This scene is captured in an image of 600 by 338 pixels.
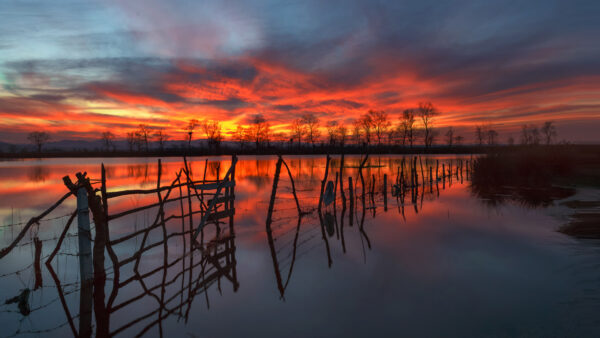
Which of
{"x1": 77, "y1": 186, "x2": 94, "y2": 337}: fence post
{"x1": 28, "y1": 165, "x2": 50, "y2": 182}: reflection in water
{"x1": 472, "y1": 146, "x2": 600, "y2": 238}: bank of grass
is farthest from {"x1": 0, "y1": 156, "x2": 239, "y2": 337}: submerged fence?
{"x1": 28, "y1": 165, "x2": 50, "y2": 182}: reflection in water

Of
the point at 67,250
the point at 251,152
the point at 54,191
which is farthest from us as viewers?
the point at 251,152

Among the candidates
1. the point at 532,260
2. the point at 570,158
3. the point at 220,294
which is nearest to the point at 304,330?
the point at 220,294

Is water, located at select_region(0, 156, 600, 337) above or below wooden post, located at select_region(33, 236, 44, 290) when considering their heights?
below

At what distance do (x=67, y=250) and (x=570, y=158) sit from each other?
106 ft

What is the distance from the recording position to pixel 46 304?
571 centimetres

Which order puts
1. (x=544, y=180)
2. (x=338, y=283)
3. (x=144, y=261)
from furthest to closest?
(x=544, y=180) < (x=144, y=261) < (x=338, y=283)

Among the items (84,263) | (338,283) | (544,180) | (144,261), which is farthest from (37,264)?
(544,180)

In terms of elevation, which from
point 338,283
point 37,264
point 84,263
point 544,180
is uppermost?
point 84,263

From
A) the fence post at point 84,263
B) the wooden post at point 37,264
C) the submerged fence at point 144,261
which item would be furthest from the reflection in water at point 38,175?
the fence post at point 84,263

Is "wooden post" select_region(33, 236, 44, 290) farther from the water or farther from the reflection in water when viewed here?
the reflection in water

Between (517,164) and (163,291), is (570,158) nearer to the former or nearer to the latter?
(517,164)

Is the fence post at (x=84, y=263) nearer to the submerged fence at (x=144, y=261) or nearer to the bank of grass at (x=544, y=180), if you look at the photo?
the submerged fence at (x=144, y=261)

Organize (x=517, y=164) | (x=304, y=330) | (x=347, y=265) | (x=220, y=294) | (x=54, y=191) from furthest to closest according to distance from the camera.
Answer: (x=517, y=164) → (x=54, y=191) → (x=347, y=265) → (x=220, y=294) → (x=304, y=330)

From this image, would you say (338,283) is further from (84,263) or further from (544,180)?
(544,180)
